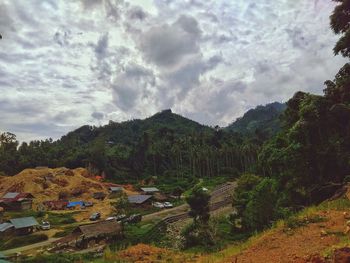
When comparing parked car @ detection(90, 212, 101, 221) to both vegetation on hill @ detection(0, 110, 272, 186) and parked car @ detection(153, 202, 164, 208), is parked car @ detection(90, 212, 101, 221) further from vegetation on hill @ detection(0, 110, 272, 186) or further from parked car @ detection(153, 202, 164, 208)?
vegetation on hill @ detection(0, 110, 272, 186)

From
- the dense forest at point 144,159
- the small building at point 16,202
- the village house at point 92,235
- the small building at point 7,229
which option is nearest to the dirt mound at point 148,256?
the village house at point 92,235

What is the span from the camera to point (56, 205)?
8675 centimetres

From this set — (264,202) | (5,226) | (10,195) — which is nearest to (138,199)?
(5,226)

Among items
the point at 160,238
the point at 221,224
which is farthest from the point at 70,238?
the point at 221,224

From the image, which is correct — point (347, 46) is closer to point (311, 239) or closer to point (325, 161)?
point (325, 161)

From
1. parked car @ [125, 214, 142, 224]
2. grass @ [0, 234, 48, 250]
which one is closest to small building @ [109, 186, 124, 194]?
parked car @ [125, 214, 142, 224]

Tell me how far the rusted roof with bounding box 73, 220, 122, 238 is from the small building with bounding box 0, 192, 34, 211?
1642 inches

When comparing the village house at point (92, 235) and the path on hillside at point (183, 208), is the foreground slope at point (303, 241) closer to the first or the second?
the village house at point (92, 235)

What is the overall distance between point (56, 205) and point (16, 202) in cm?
913

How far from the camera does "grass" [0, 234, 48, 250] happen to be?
53312 millimetres

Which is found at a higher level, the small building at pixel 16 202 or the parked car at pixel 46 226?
the small building at pixel 16 202

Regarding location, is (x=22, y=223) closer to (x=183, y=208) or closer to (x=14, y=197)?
(x=14, y=197)

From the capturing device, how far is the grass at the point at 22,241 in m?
53.3

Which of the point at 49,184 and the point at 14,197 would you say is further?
the point at 49,184
